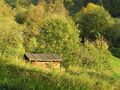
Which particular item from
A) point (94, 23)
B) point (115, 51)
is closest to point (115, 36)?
point (94, 23)

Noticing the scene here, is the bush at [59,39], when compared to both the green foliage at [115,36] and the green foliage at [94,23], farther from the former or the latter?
the green foliage at [115,36]

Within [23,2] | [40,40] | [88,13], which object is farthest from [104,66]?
[23,2]

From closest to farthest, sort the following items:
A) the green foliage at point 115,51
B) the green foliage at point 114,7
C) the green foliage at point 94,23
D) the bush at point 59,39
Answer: the bush at point 59,39, the green foliage at point 115,51, the green foliage at point 94,23, the green foliage at point 114,7

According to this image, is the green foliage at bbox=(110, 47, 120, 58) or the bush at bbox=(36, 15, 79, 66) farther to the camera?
the green foliage at bbox=(110, 47, 120, 58)

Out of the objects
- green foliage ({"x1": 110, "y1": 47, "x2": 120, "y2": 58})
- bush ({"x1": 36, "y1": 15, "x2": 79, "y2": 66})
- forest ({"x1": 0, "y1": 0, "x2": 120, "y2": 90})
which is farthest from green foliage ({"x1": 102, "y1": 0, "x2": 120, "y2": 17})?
bush ({"x1": 36, "y1": 15, "x2": 79, "y2": 66})

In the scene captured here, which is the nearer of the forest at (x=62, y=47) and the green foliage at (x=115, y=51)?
the forest at (x=62, y=47)

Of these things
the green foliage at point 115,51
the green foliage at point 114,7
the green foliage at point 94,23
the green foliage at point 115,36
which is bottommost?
the green foliage at point 115,51

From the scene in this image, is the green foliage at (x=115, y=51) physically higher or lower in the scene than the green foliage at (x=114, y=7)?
lower

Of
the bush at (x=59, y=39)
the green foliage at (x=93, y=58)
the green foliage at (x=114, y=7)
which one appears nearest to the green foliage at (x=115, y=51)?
the green foliage at (x=93, y=58)

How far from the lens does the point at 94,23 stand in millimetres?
78188

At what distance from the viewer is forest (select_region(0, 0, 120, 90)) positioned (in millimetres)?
7439

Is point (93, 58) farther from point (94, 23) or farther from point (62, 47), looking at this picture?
point (94, 23)

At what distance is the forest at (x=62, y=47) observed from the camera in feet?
24.4

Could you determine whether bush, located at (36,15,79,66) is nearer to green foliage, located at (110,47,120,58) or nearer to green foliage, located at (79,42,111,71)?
green foliage, located at (79,42,111,71)
